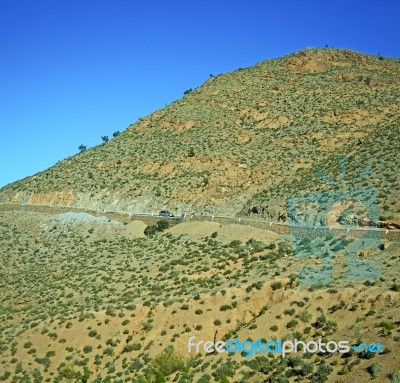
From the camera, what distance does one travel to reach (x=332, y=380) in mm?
16375

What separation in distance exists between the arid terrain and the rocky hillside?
262 millimetres

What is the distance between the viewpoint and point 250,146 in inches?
2418

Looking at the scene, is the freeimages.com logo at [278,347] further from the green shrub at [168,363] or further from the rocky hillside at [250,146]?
the rocky hillside at [250,146]

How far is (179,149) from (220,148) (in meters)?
5.38

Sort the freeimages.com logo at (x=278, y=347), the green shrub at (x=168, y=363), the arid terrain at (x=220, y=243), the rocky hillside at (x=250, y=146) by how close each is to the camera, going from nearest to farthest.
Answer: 1. the freeimages.com logo at (x=278, y=347)
2. the arid terrain at (x=220, y=243)
3. the green shrub at (x=168, y=363)
4. the rocky hillside at (x=250, y=146)

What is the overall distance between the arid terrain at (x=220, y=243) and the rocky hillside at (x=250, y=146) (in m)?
0.26

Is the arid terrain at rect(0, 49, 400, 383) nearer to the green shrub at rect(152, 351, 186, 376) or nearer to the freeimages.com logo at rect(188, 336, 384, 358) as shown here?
the green shrub at rect(152, 351, 186, 376)

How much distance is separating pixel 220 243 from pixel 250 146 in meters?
28.0

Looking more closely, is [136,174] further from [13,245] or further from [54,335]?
[54,335]

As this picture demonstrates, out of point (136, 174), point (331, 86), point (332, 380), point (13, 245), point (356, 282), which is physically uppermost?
point (331, 86)

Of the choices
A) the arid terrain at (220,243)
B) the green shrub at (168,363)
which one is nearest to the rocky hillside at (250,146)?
the arid terrain at (220,243)

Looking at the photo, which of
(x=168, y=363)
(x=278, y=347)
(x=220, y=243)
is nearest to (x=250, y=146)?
(x=220, y=243)

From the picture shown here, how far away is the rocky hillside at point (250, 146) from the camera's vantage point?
165 ft

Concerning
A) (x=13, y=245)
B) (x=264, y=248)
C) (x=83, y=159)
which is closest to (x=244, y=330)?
(x=264, y=248)
